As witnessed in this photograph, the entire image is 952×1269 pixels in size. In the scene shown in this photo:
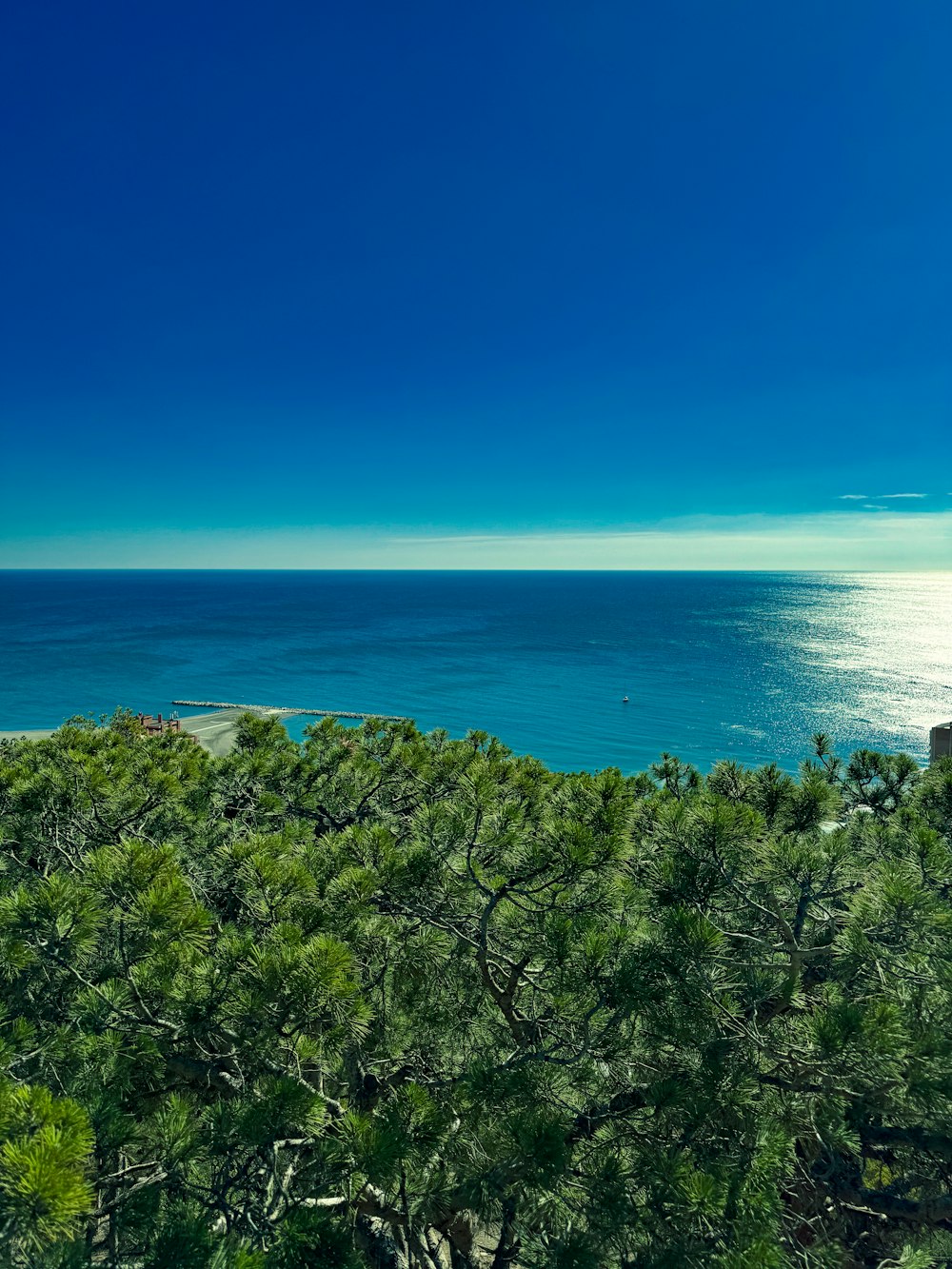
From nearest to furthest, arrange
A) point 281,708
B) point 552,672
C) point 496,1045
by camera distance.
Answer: point 496,1045
point 281,708
point 552,672

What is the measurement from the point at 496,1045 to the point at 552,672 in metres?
51.9

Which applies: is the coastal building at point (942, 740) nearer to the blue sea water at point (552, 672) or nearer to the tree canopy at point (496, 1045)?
the tree canopy at point (496, 1045)

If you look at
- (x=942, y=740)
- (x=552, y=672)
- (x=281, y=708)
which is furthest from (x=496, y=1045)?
(x=552, y=672)

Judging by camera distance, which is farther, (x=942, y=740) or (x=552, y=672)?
(x=552, y=672)

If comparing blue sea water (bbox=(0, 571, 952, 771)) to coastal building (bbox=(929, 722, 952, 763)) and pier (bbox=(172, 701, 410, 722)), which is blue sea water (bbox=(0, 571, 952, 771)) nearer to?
pier (bbox=(172, 701, 410, 722))

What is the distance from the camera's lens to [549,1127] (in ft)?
7.64

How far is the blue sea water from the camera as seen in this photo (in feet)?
119

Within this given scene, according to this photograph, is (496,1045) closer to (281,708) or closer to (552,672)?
(281,708)

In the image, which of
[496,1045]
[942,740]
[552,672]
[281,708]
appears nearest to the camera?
[496,1045]

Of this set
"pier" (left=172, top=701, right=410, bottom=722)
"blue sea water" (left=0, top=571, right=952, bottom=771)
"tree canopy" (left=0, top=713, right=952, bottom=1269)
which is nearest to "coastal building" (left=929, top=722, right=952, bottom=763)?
"tree canopy" (left=0, top=713, right=952, bottom=1269)

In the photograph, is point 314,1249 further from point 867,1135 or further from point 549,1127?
point 867,1135

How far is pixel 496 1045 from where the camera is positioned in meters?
3.50

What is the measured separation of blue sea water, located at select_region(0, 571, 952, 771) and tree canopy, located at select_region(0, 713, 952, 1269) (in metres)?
27.6

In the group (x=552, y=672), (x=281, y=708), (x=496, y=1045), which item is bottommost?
(x=281, y=708)
